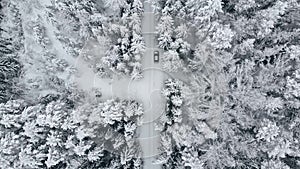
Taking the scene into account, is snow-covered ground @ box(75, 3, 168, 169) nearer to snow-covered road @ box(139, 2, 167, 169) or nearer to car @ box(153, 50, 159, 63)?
snow-covered road @ box(139, 2, 167, 169)

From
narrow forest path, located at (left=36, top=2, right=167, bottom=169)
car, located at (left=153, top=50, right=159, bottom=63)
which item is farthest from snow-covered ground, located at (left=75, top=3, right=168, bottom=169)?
car, located at (left=153, top=50, right=159, bottom=63)

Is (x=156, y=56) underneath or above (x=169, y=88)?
above

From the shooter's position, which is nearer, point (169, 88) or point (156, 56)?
point (169, 88)

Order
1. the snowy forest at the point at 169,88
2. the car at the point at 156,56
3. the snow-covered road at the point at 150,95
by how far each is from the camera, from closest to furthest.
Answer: the snowy forest at the point at 169,88
the snow-covered road at the point at 150,95
the car at the point at 156,56

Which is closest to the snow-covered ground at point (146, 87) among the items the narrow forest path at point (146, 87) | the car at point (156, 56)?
the narrow forest path at point (146, 87)

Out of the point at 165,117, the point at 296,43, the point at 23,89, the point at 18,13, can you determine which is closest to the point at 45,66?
the point at 23,89

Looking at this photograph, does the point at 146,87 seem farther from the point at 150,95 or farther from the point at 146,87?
the point at 150,95

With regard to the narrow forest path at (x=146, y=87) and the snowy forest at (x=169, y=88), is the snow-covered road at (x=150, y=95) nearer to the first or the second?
the narrow forest path at (x=146, y=87)

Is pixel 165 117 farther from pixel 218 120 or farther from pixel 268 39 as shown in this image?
pixel 268 39

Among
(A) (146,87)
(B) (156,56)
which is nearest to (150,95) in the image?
(A) (146,87)
